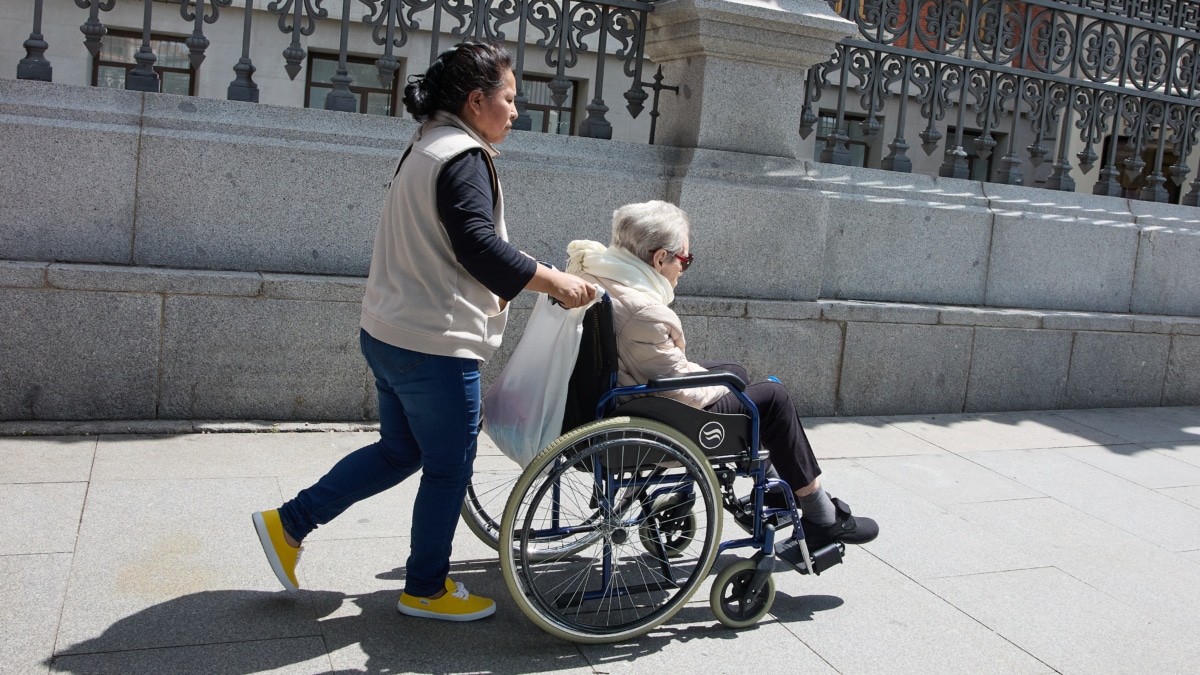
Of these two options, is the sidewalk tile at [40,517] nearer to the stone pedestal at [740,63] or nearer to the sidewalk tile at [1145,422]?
the stone pedestal at [740,63]

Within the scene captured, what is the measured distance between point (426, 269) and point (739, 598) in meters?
1.41

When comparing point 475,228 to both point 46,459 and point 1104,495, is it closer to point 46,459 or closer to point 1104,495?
point 46,459

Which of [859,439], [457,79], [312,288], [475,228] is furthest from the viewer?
[859,439]

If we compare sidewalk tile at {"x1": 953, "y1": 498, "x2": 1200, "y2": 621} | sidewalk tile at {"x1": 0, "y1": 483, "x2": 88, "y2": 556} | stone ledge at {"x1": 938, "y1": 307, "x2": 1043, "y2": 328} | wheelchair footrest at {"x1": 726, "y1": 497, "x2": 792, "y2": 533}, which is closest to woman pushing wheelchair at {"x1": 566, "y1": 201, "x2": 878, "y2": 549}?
wheelchair footrest at {"x1": 726, "y1": 497, "x2": 792, "y2": 533}

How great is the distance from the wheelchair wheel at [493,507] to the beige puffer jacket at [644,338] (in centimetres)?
47

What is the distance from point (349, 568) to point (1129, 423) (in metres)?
5.28

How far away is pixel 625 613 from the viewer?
3.64 m

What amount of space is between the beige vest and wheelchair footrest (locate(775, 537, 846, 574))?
1260mm

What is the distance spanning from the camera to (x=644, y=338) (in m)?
3.46

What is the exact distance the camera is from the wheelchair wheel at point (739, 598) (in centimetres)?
351

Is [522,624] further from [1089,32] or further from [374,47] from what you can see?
[374,47]

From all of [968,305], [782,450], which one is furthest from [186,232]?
[968,305]

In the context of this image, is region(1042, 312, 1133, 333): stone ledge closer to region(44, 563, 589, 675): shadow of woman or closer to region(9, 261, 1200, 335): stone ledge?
region(9, 261, 1200, 335): stone ledge

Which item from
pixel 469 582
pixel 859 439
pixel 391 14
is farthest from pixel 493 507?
pixel 391 14
